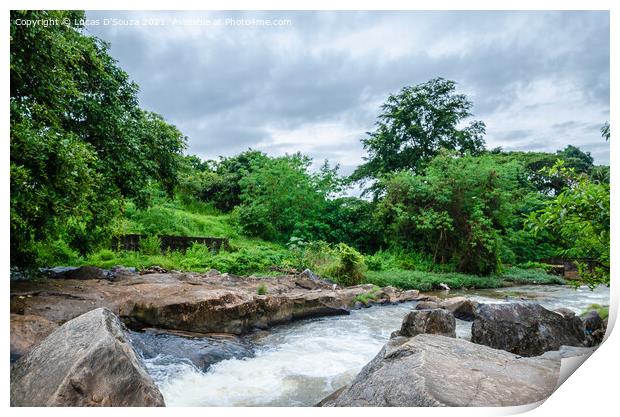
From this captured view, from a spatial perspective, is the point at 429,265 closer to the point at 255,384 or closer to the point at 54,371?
the point at 255,384

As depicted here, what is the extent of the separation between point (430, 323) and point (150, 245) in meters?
6.48

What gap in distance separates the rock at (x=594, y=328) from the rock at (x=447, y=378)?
72 centimetres

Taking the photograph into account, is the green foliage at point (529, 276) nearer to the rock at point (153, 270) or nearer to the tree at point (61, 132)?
the tree at point (61, 132)

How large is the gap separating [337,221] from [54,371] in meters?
7.06

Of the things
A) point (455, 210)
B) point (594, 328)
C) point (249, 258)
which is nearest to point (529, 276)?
point (594, 328)

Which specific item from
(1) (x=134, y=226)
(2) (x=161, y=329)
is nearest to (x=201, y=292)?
(2) (x=161, y=329)

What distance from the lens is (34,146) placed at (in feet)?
10.5

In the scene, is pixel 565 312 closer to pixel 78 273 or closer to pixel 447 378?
pixel 447 378

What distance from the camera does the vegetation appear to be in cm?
333

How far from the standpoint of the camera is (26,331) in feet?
10.7

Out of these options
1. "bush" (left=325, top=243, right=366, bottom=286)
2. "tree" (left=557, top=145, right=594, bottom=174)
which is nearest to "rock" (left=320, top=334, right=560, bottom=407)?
"tree" (left=557, top=145, right=594, bottom=174)

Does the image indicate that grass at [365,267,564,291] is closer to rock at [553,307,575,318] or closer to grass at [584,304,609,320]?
rock at [553,307,575,318]

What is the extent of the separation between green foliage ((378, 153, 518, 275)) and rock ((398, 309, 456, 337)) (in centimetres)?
321

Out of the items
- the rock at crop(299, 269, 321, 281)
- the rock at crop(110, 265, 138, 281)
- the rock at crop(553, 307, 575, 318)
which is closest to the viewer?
the rock at crop(553, 307, 575, 318)
